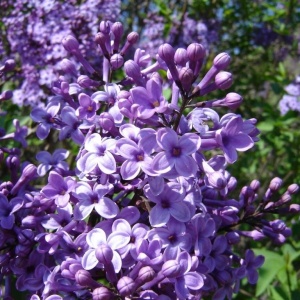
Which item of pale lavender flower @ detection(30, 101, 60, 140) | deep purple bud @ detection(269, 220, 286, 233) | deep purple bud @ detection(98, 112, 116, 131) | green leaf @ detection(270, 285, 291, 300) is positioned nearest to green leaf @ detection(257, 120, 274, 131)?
green leaf @ detection(270, 285, 291, 300)

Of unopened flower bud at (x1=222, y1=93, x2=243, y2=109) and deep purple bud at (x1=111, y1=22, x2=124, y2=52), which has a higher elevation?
deep purple bud at (x1=111, y1=22, x2=124, y2=52)

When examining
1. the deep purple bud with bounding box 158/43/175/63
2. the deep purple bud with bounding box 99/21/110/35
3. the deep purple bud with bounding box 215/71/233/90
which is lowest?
the deep purple bud with bounding box 215/71/233/90

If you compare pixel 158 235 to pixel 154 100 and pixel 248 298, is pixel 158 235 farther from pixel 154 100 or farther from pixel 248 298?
pixel 248 298

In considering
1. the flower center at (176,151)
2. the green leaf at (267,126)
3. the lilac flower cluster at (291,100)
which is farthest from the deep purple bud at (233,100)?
the lilac flower cluster at (291,100)

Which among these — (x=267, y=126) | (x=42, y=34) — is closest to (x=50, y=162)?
(x=42, y=34)

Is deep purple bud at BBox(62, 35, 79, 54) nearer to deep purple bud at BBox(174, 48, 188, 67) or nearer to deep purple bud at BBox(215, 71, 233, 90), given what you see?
deep purple bud at BBox(174, 48, 188, 67)

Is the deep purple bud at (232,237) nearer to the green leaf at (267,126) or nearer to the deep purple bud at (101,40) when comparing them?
the deep purple bud at (101,40)
